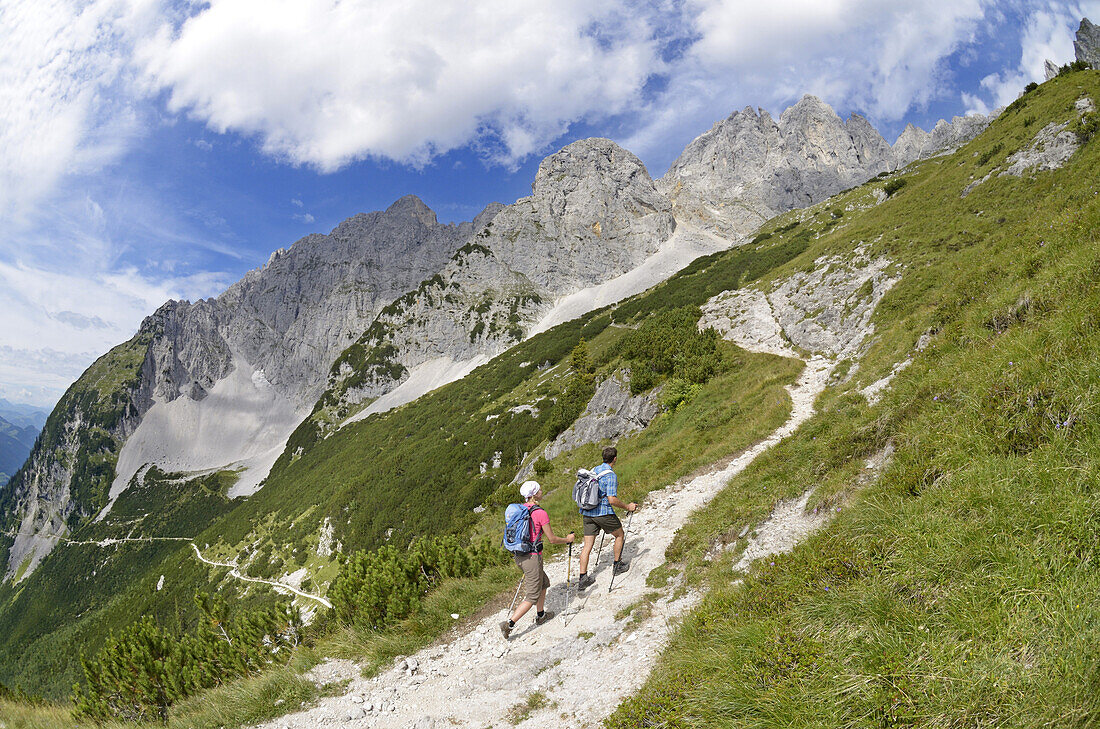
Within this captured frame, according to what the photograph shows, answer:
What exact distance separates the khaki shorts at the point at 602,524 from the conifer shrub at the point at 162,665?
7663 millimetres

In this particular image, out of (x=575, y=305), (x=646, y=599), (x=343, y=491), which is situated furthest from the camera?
(x=575, y=305)

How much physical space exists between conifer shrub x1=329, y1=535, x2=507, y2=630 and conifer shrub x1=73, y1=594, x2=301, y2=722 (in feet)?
5.52

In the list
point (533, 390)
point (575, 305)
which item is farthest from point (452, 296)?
point (533, 390)

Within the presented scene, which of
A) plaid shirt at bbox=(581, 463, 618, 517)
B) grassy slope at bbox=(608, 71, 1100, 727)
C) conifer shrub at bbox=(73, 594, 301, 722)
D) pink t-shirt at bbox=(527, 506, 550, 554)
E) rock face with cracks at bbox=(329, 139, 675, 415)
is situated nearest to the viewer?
grassy slope at bbox=(608, 71, 1100, 727)

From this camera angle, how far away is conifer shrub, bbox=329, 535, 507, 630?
1069 centimetres

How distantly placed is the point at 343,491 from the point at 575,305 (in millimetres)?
106108

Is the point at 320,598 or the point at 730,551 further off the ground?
the point at 730,551

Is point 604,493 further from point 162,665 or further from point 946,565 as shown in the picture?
point 162,665

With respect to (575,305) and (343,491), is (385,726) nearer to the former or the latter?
(343,491)

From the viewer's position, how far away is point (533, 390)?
7300cm

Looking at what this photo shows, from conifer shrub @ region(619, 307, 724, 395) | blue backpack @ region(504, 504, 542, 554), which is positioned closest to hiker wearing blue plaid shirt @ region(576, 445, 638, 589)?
blue backpack @ region(504, 504, 542, 554)

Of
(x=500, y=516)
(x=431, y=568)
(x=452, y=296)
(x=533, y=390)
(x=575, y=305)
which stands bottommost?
(x=500, y=516)

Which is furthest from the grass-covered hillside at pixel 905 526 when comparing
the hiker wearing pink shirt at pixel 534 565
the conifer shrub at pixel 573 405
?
the conifer shrub at pixel 573 405

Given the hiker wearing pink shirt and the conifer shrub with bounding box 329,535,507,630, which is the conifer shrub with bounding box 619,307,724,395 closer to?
the conifer shrub with bounding box 329,535,507,630
